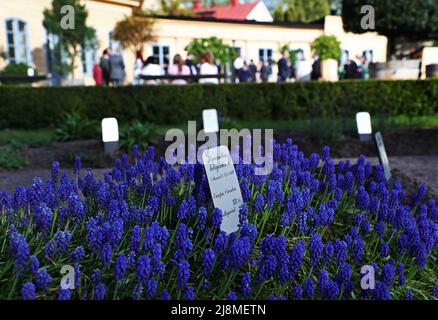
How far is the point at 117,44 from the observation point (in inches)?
919

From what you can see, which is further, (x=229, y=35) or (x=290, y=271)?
(x=229, y=35)

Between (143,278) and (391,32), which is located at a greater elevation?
(391,32)

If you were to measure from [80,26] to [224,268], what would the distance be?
17444 millimetres

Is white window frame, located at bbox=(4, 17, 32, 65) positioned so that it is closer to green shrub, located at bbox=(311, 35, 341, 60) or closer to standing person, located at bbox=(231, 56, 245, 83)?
standing person, located at bbox=(231, 56, 245, 83)

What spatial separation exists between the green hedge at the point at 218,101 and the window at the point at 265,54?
34.1 feet

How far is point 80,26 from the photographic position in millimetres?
18281

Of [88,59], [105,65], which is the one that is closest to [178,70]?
[105,65]

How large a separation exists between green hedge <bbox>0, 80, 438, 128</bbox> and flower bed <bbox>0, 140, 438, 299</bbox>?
27.3ft

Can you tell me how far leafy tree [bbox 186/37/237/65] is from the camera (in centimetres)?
1972

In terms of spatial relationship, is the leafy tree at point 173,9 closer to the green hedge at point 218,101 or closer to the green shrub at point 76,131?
the green hedge at point 218,101

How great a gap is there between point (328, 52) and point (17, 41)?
15.0 meters

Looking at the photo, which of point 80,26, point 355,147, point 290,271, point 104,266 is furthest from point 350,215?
point 80,26

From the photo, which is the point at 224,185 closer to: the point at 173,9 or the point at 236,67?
the point at 236,67

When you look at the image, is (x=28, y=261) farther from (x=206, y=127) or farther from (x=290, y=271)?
(x=206, y=127)
